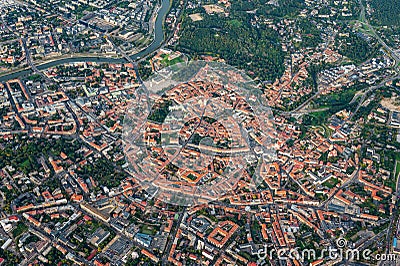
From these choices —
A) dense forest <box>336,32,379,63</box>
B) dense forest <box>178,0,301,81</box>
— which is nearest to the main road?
dense forest <box>178,0,301,81</box>

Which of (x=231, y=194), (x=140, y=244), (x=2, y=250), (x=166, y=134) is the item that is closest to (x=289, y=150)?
(x=231, y=194)

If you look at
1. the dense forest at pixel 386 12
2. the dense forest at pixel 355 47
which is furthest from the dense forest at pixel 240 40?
the dense forest at pixel 386 12

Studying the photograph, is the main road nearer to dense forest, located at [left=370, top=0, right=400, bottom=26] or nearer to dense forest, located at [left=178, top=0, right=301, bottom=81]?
dense forest, located at [left=178, top=0, right=301, bottom=81]

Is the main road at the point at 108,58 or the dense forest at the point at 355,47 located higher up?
the main road at the point at 108,58

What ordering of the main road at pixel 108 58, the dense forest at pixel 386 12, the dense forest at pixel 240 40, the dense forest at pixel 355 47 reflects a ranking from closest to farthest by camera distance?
the main road at pixel 108 58, the dense forest at pixel 240 40, the dense forest at pixel 355 47, the dense forest at pixel 386 12

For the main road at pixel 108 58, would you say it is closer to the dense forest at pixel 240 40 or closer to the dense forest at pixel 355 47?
the dense forest at pixel 240 40

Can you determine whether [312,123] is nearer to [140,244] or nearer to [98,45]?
[140,244]

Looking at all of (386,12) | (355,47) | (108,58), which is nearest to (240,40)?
(355,47)

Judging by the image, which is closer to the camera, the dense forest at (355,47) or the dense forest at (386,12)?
the dense forest at (355,47)
